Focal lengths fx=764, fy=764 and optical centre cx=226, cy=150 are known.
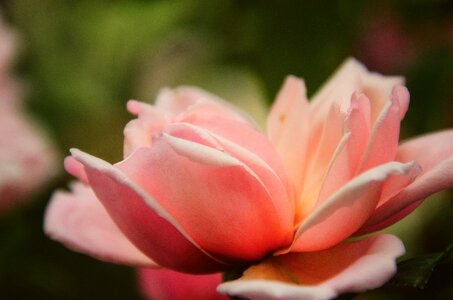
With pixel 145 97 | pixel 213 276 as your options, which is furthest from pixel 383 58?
pixel 213 276

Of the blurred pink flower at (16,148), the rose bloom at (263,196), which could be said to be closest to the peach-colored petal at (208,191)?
the rose bloom at (263,196)

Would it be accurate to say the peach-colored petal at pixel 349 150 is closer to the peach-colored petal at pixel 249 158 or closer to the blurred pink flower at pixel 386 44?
the peach-colored petal at pixel 249 158

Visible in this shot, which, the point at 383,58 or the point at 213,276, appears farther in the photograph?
the point at 383,58

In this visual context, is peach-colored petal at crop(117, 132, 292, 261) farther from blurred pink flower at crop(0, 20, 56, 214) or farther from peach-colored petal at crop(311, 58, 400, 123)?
blurred pink flower at crop(0, 20, 56, 214)

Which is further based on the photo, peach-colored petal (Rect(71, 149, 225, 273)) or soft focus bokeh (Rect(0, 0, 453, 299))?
soft focus bokeh (Rect(0, 0, 453, 299))

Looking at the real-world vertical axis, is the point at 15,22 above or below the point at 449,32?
above

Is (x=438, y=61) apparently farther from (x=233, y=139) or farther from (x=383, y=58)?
(x=233, y=139)

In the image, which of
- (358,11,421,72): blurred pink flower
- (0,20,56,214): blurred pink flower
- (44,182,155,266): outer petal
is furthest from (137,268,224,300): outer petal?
(358,11,421,72): blurred pink flower
